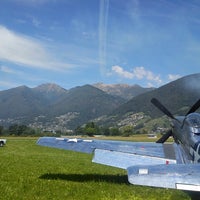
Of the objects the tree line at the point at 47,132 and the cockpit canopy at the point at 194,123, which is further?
the tree line at the point at 47,132

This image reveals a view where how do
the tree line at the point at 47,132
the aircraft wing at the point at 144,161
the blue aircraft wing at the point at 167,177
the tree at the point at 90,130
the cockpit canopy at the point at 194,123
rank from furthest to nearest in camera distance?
the tree at the point at 90,130 → the tree line at the point at 47,132 → the cockpit canopy at the point at 194,123 → the aircraft wing at the point at 144,161 → the blue aircraft wing at the point at 167,177

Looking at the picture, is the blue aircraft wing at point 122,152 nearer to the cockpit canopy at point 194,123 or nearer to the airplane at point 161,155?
the airplane at point 161,155

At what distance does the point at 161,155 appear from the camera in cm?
1212

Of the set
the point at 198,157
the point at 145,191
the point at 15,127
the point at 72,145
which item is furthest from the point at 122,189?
the point at 15,127

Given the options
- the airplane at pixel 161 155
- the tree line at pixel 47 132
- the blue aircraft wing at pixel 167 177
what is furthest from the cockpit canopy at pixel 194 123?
the tree line at pixel 47 132

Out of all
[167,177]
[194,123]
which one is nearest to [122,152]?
[194,123]

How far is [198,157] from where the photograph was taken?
8.11m

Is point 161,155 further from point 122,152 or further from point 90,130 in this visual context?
point 90,130

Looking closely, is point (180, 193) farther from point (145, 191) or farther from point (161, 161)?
point (161, 161)

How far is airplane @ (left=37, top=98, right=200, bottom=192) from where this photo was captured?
570cm

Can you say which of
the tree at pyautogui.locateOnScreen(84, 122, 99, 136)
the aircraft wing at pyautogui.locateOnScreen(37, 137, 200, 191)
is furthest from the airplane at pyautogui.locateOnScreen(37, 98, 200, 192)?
the tree at pyautogui.locateOnScreen(84, 122, 99, 136)

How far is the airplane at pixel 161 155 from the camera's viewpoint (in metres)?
5.70

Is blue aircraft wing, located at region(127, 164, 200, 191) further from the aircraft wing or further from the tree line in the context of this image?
the tree line

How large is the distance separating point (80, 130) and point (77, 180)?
362 ft
